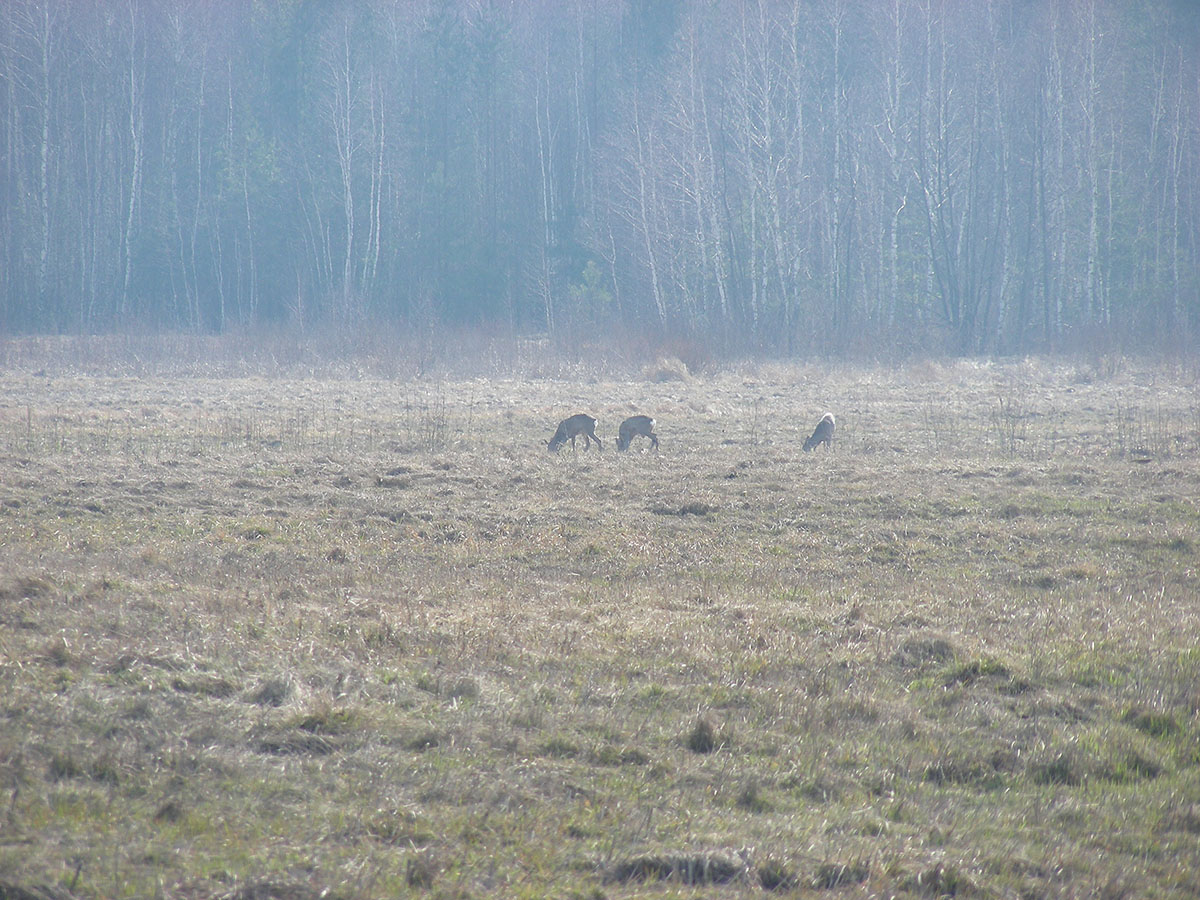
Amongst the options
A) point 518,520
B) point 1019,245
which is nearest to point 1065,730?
point 518,520

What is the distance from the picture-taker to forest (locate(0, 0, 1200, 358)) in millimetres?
39656

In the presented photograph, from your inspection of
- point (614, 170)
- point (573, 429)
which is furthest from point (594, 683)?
point (614, 170)

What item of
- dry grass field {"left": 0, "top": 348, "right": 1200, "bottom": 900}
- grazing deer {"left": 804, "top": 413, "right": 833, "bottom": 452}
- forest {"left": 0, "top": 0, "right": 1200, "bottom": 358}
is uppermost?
forest {"left": 0, "top": 0, "right": 1200, "bottom": 358}

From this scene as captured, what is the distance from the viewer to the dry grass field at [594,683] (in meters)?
3.78

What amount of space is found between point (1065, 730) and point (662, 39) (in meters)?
46.3

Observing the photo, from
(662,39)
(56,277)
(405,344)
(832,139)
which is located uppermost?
(662,39)

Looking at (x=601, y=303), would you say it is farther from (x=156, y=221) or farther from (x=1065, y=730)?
(x=1065, y=730)

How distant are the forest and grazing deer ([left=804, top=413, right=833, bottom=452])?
57.4 ft

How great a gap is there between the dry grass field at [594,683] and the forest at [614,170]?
74.1ft

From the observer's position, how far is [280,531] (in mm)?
9859

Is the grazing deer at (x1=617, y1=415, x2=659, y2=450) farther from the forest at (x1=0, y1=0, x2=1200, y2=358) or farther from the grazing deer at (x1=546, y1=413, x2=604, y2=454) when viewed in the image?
the forest at (x1=0, y1=0, x2=1200, y2=358)

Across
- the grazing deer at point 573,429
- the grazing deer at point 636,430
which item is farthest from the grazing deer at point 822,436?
the grazing deer at point 573,429

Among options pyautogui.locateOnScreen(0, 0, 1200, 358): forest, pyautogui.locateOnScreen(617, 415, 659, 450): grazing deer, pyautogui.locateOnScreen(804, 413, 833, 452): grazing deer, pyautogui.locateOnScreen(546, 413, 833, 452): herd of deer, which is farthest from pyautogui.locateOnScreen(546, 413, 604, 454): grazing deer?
pyautogui.locateOnScreen(0, 0, 1200, 358): forest

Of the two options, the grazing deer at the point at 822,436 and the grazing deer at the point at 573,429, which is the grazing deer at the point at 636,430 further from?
the grazing deer at the point at 822,436
